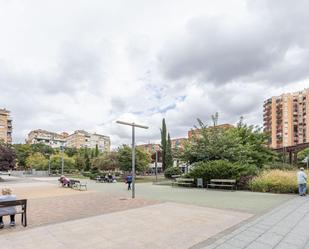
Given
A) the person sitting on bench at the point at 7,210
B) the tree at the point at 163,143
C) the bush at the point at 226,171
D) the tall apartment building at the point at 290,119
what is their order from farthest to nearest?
the tall apartment building at the point at 290,119
the tree at the point at 163,143
the bush at the point at 226,171
the person sitting on bench at the point at 7,210

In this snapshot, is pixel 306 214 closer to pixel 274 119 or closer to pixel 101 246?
pixel 101 246

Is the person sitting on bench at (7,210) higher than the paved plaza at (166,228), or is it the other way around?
the person sitting on bench at (7,210)

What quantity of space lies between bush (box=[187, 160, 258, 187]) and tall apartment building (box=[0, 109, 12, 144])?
93453mm

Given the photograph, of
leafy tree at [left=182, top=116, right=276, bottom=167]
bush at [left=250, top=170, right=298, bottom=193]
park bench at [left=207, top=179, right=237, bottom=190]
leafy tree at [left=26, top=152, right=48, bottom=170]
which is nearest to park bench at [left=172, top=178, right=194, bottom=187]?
park bench at [left=207, top=179, right=237, bottom=190]

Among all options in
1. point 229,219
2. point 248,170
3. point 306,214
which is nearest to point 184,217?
point 229,219

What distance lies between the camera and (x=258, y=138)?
25.4 meters

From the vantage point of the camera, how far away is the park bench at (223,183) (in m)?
17.2

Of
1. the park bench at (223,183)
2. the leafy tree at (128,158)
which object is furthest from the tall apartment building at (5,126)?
the park bench at (223,183)

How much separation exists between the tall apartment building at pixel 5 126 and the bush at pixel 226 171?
93.5m

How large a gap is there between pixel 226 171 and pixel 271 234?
39.5ft

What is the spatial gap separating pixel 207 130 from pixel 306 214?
46.1ft

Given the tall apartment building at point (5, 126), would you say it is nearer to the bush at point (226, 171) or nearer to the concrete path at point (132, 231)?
the bush at point (226, 171)

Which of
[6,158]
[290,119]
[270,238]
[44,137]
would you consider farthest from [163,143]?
[44,137]

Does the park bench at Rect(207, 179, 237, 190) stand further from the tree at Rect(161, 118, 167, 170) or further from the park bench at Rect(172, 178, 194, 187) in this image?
the tree at Rect(161, 118, 167, 170)
